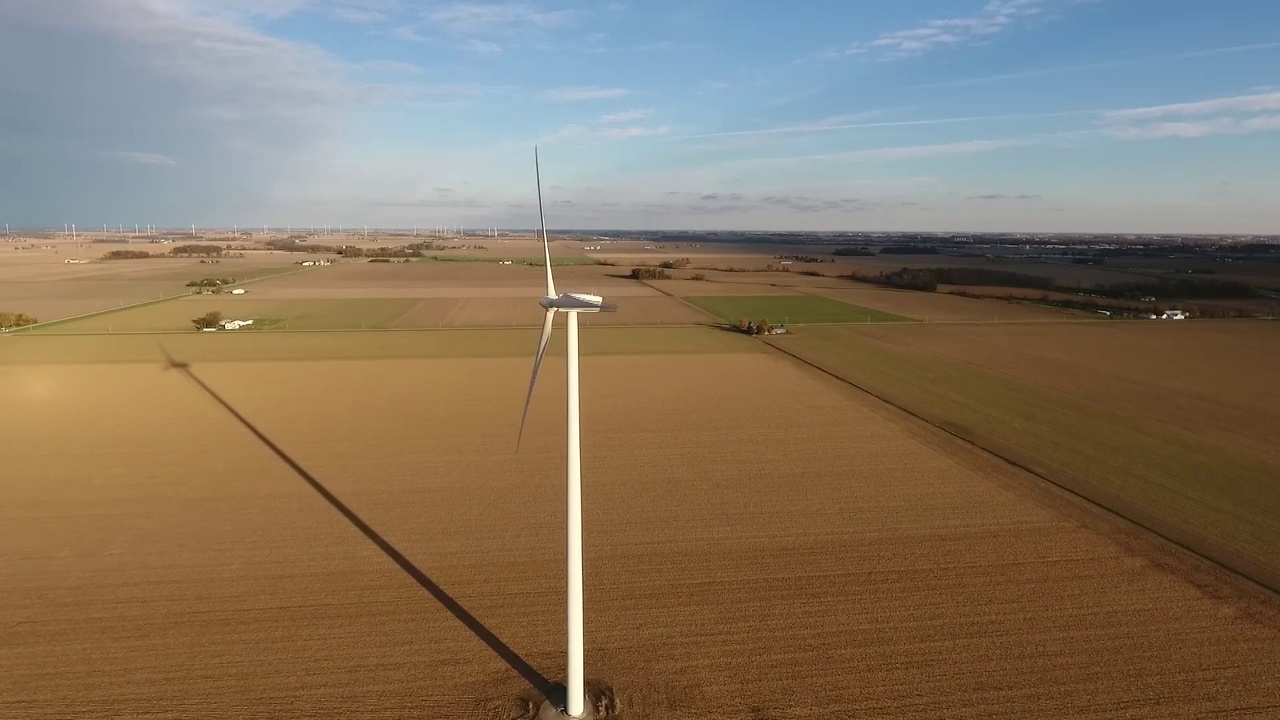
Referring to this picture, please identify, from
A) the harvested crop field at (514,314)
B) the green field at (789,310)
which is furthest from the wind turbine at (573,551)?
the green field at (789,310)

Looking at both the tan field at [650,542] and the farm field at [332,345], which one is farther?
the farm field at [332,345]

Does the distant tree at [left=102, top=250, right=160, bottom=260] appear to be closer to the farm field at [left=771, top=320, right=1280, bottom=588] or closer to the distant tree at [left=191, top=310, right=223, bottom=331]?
the distant tree at [left=191, top=310, right=223, bottom=331]

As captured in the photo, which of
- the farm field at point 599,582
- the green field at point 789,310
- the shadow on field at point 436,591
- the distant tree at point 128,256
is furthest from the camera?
the distant tree at point 128,256

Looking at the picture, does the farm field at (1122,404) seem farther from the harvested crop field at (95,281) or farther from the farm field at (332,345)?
the harvested crop field at (95,281)

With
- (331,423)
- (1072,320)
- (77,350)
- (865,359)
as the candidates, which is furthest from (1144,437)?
(77,350)

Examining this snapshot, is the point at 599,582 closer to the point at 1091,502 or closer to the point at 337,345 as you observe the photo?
the point at 1091,502

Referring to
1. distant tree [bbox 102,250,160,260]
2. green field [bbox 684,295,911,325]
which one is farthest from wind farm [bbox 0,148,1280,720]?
distant tree [bbox 102,250,160,260]

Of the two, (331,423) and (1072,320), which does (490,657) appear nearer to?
(331,423)

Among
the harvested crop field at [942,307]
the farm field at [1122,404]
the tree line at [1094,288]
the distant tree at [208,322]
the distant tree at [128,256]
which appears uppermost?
the distant tree at [128,256]
